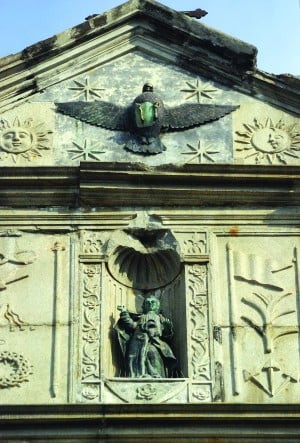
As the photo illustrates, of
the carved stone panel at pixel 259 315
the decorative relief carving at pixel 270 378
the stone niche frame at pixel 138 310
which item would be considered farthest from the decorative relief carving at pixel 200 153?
the decorative relief carving at pixel 270 378

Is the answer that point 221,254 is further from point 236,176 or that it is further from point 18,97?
point 18,97

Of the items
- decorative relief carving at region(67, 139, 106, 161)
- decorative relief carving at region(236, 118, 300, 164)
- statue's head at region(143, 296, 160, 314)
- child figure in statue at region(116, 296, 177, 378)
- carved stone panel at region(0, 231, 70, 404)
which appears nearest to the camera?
carved stone panel at region(0, 231, 70, 404)

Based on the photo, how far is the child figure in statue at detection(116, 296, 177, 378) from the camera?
42.5 ft

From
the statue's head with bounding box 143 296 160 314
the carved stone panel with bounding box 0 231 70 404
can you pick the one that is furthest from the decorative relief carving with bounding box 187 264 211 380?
the carved stone panel with bounding box 0 231 70 404

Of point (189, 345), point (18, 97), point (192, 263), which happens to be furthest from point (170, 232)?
point (18, 97)

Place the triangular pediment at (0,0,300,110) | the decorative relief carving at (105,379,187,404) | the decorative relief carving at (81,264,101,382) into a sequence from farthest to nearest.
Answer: the triangular pediment at (0,0,300,110), the decorative relief carving at (81,264,101,382), the decorative relief carving at (105,379,187,404)

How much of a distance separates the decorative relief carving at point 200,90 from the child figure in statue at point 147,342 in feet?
7.68

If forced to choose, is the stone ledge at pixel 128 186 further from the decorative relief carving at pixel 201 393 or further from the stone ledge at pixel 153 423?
the stone ledge at pixel 153 423

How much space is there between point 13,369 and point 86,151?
8.09 ft

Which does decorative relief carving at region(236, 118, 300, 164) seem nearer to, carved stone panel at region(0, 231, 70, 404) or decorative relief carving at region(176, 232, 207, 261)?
decorative relief carving at region(176, 232, 207, 261)

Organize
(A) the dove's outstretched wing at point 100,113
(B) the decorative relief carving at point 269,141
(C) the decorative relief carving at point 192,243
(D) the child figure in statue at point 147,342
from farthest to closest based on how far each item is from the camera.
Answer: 1. (A) the dove's outstretched wing at point 100,113
2. (B) the decorative relief carving at point 269,141
3. (C) the decorative relief carving at point 192,243
4. (D) the child figure in statue at point 147,342

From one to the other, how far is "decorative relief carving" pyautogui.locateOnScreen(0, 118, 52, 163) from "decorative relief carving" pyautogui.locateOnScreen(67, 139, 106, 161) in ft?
0.95

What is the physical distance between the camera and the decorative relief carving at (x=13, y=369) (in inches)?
501

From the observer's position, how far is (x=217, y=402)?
12445 mm
